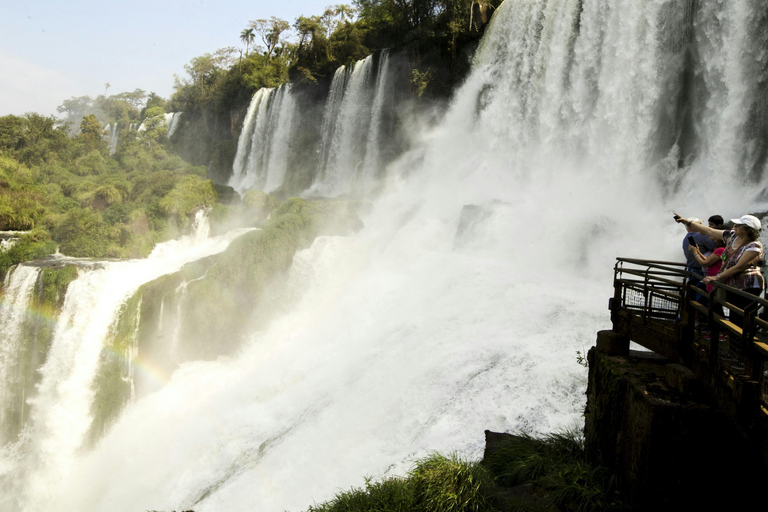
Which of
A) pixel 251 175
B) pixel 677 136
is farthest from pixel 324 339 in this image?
pixel 251 175

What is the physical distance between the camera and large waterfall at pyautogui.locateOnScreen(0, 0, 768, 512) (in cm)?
771

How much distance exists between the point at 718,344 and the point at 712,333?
7.7 inches

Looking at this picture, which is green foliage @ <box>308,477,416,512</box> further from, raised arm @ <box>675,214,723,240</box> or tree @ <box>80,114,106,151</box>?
tree @ <box>80,114,106,151</box>

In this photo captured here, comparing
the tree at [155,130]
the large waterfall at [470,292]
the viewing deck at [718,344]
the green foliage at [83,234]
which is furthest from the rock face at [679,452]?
the tree at [155,130]

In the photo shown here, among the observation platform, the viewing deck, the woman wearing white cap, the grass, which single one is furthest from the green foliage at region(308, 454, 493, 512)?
the woman wearing white cap

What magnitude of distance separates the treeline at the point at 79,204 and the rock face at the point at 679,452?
19.4 meters

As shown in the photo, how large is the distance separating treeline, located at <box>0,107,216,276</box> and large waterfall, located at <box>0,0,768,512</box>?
88.5 inches

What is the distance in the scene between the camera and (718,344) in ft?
14.2

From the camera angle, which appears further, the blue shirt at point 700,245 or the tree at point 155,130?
the tree at point 155,130

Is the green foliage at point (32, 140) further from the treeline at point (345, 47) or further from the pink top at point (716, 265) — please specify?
the pink top at point (716, 265)

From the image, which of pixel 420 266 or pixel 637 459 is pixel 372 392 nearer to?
pixel 637 459

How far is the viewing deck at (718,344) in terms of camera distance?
360cm

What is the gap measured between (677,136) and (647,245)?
4064mm

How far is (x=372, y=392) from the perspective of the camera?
8.70 m
